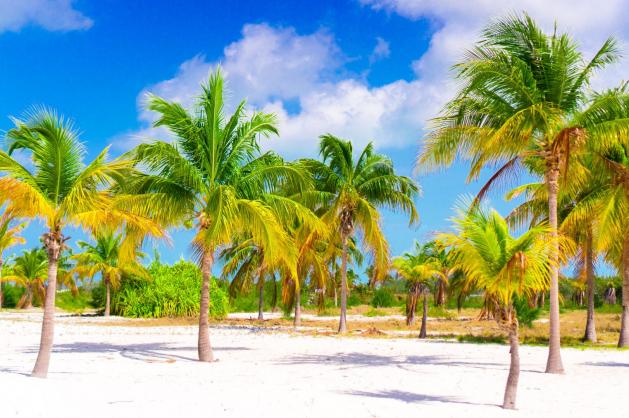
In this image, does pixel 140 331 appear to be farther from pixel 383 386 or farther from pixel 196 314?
pixel 383 386

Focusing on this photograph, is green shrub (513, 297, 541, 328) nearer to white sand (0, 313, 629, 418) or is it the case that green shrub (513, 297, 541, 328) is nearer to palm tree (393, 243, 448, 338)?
palm tree (393, 243, 448, 338)

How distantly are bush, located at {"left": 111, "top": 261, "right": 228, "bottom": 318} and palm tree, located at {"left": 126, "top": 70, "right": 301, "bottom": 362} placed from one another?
721 inches

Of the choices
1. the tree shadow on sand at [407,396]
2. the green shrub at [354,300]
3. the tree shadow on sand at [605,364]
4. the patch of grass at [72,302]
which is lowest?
the patch of grass at [72,302]

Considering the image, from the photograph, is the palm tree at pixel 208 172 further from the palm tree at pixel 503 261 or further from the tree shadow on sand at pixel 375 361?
the palm tree at pixel 503 261

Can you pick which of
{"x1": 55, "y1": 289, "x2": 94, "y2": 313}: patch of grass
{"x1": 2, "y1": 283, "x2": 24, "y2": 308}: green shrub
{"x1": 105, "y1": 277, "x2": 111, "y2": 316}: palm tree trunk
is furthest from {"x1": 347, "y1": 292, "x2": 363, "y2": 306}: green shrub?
{"x1": 2, "y1": 283, "x2": 24, "y2": 308}: green shrub

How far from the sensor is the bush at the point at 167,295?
32.9 m

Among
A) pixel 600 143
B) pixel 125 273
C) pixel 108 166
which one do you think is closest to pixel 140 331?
pixel 125 273

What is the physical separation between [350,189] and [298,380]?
13.3 metres

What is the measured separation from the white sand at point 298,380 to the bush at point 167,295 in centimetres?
→ 1284

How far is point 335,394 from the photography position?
401 inches

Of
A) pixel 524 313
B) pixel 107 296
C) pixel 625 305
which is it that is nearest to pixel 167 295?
pixel 107 296

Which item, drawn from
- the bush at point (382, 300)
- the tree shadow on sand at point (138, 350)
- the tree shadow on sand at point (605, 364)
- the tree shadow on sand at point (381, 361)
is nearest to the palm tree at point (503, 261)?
the tree shadow on sand at point (381, 361)

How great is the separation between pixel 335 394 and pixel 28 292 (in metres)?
46.4

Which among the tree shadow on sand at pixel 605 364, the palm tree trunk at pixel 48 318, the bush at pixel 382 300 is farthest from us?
the bush at pixel 382 300
